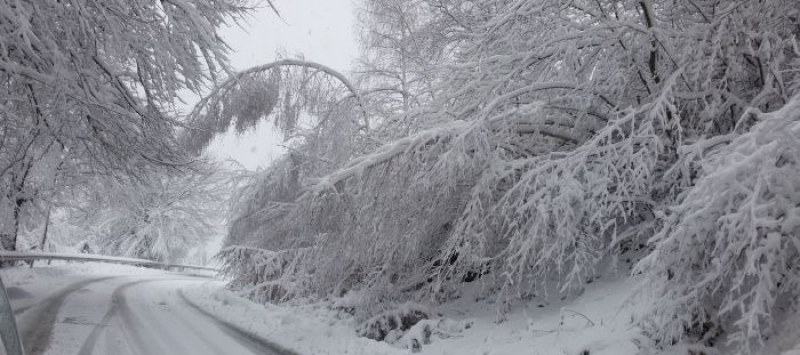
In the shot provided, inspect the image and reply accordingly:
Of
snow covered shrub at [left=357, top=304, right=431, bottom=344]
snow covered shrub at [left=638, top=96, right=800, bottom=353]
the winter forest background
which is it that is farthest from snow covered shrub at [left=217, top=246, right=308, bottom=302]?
snow covered shrub at [left=638, top=96, right=800, bottom=353]

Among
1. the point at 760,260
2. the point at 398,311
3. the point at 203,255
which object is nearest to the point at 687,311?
the point at 760,260

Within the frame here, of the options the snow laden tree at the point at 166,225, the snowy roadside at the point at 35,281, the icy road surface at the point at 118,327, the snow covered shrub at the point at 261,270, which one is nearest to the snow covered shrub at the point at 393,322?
the icy road surface at the point at 118,327

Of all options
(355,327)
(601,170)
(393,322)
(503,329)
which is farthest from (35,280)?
(601,170)

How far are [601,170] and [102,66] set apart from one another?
5522mm

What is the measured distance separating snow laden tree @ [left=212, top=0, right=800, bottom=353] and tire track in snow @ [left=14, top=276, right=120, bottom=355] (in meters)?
3.46

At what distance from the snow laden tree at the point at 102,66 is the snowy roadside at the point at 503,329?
3.74 metres

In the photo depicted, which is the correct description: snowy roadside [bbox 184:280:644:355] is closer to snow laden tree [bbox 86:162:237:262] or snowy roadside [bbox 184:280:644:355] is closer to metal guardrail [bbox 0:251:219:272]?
metal guardrail [bbox 0:251:219:272]

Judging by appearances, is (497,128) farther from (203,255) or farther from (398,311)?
(203,255)

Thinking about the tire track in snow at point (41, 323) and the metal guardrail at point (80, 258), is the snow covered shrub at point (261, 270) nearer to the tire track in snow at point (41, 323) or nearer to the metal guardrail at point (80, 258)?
the tire track in snow at point (41, 323)

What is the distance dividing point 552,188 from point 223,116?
6880 millimetres

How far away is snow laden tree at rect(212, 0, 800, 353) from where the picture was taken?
12.6 feet

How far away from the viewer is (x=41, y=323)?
7840 mm

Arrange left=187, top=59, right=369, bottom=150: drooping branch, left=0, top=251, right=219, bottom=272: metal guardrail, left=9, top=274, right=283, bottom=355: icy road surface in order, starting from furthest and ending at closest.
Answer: left=0, top=251, right=219, bottom=272: metal guardrail, left=187, top=59, right=369, bottom=150: drooping branch, left=9, top=274, right=283, bottom=355: icy road surface

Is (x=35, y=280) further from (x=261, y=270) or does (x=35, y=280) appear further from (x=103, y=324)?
(x=103, y=324)
